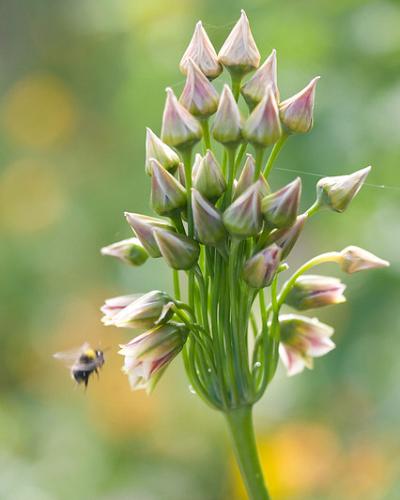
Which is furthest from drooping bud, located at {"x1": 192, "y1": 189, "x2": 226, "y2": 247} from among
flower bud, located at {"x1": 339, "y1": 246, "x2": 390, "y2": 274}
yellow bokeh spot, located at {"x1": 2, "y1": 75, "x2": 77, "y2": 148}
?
yellow bokeh spot, located at {"x1": 2, "y1": 75, "x2": 77, "y2": 148}

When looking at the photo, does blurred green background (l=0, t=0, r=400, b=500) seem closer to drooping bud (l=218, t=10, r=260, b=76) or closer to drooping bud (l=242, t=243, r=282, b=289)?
drooping bud (l=218, t=10, r=260, b=76)

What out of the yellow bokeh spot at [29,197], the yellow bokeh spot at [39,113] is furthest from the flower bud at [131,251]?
the yellow bokeh spot at [39,113]

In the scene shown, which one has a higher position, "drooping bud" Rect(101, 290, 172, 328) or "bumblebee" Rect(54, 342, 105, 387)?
"bumblebee" Rect(54, 342, 105, 387)

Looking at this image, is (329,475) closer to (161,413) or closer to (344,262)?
(161,413)

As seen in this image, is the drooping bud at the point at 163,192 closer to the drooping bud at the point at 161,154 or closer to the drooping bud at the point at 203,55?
the drooping bud at the point at 161,154

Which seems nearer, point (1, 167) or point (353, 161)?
point (353, 161)

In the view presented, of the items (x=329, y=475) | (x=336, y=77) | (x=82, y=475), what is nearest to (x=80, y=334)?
(x=82, y=475)

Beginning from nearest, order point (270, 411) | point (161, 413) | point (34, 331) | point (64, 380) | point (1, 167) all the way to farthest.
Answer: point (270, 411), point (161, 413), point (64, 380), point (34, 331), point (1, 167)
